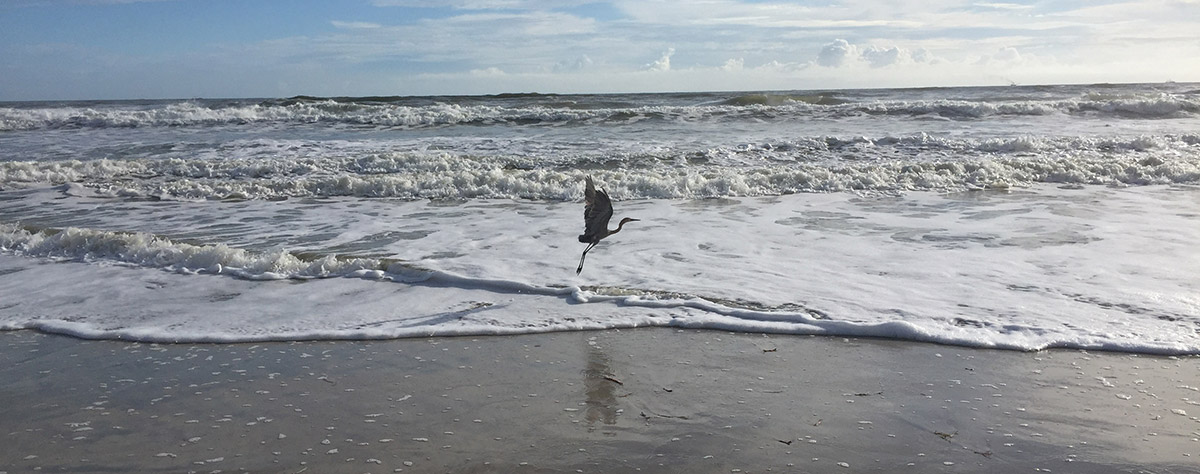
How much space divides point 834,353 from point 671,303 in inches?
50.0

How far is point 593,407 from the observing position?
12.4ft

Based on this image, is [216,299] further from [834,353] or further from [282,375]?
[834,353]

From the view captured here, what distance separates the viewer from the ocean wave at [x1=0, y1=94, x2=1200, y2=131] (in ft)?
72.3

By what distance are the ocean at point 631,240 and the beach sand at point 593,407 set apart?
13.6 inches

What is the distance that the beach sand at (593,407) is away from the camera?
3.26 m

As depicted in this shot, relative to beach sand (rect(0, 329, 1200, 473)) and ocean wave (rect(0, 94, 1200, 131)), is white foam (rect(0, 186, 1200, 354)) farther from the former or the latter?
ocean wave (rect(0, 94, 1200, 131))

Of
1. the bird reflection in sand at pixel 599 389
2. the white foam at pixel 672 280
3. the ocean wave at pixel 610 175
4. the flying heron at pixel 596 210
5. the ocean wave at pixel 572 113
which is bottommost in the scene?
the bird reflection in sand at pixel 599 389

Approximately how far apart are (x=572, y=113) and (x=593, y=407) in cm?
1986

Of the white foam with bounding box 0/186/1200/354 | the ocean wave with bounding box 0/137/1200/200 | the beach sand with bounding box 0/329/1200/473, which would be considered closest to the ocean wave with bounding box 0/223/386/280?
the white foam with bounding box 0/186/1200/354

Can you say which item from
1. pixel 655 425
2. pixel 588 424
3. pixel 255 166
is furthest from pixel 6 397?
pixel 255 166

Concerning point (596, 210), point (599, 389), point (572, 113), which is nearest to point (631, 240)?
point (596, 210)

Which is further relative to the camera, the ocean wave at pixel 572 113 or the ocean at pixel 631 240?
the ocean wave at pixel 572 113

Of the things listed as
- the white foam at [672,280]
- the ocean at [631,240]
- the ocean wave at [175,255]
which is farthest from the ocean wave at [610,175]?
the ocean wave at [175,255]

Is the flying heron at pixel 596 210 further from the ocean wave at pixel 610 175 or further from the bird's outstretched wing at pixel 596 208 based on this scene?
the ocean wave at pixel 610 175
